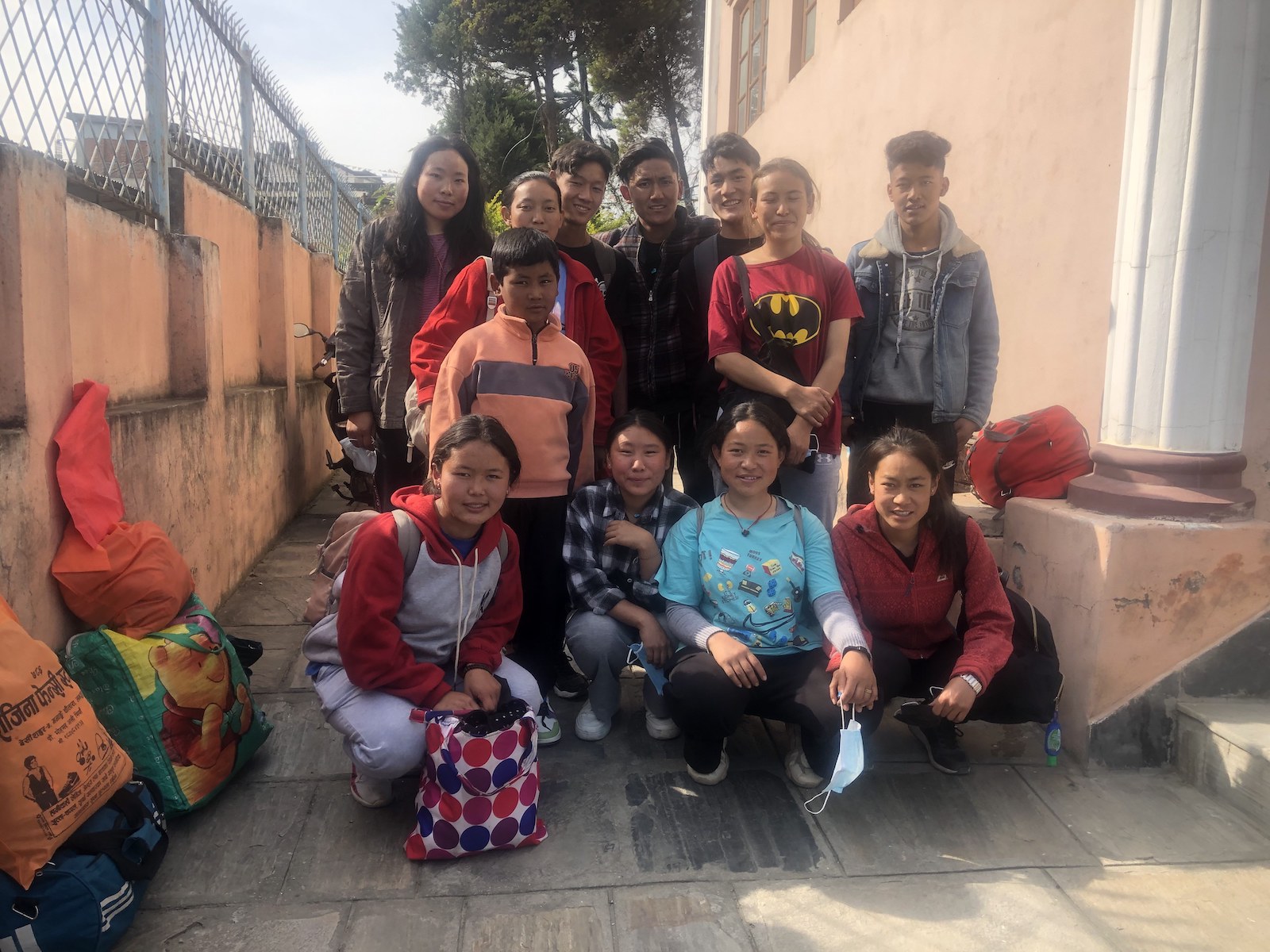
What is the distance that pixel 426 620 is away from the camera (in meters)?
2.58

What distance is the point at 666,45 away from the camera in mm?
20781

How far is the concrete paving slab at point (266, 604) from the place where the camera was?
13.5 ft

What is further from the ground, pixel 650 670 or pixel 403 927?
pixel 650 670

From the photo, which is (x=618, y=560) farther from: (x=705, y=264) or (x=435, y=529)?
(x=705, y=264)

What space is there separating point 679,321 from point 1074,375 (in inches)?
67.9

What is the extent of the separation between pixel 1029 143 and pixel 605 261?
2193mm

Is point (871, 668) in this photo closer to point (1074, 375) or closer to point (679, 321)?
point (679, 321)

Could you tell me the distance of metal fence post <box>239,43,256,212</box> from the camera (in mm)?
5438

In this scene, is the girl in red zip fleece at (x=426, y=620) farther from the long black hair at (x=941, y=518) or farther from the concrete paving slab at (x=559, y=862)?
the long black hair at (x=941, y=518)

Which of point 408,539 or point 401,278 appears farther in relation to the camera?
point 401,278

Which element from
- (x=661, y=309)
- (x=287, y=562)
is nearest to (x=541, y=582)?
(x=661, y=309)

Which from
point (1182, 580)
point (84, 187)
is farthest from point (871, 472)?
point (84, 187)

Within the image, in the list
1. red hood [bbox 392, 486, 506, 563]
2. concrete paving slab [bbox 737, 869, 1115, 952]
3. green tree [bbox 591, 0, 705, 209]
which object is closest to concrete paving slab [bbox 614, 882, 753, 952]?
concrete paving slab [bbox 737, 869, 1115, 952]

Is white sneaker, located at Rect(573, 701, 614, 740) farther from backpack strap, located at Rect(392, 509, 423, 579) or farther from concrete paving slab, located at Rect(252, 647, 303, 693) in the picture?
concrete paving slab, located at Rect(252, 647, 303, 693)
